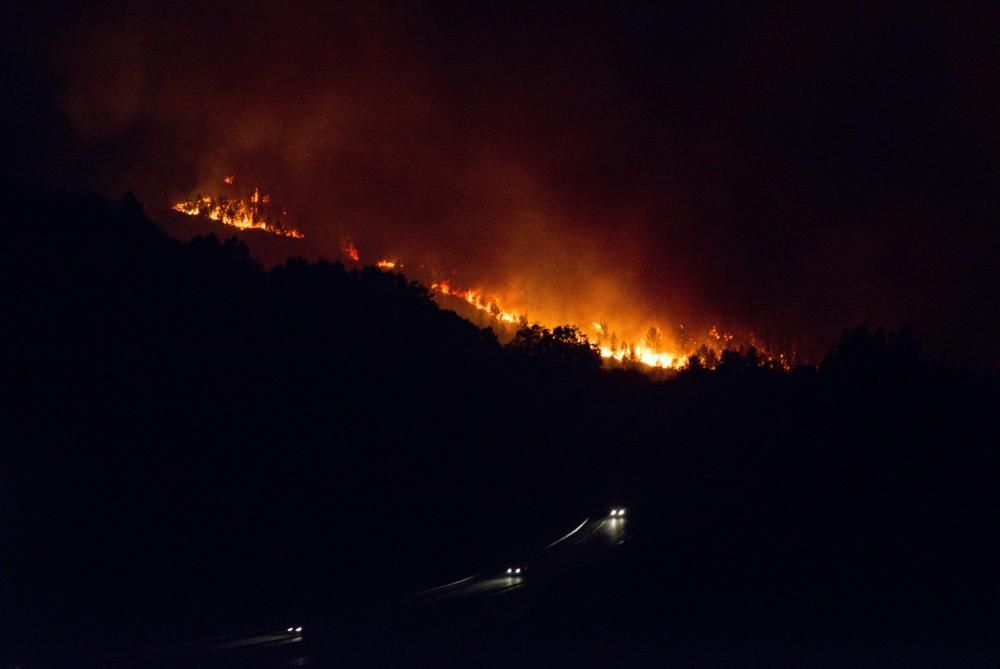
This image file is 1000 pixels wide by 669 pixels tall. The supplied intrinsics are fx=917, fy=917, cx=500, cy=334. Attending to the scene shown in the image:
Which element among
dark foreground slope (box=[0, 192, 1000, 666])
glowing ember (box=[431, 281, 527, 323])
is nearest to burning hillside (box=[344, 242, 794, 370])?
glowing ember (box=[431, 281, 527, 323])

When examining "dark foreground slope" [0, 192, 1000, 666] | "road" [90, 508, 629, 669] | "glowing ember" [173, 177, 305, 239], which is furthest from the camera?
"glowing ember" [173, 177, 305, 239]

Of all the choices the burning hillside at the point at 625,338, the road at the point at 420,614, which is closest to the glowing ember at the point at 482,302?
the burning hillside at the point at 625,338

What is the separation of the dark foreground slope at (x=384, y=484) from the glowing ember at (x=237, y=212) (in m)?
11.8

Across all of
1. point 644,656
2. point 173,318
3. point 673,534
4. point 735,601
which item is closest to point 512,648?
point 644,656

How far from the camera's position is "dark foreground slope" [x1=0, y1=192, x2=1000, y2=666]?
16.5 meters

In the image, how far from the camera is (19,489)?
17.7 m

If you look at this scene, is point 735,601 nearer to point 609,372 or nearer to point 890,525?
point 890,525

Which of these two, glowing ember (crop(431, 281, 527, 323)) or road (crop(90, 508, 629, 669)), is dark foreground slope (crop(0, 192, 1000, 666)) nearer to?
road (crop(90, 508, 629, 669))

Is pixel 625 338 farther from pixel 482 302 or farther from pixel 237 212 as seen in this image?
pixel 237 212

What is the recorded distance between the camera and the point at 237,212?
1588 inches

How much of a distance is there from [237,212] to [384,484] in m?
22.3

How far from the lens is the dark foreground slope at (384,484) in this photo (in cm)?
Answer: 1653

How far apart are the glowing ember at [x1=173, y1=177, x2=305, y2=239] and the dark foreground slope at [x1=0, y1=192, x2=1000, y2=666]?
38.7 ft

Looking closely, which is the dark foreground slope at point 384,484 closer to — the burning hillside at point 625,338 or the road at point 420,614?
the road at point 420,614
